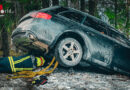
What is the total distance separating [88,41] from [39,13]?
58.1 inches

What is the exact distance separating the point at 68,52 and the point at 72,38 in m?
0.38

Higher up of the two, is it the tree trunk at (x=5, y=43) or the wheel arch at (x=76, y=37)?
the wheel arch at (x=76, y=37)

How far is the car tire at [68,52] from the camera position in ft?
15.6

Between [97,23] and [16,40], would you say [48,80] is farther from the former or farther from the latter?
[97,23]

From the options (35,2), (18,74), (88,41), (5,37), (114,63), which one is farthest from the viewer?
(5,37)

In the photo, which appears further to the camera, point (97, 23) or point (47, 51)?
point (97, 23)

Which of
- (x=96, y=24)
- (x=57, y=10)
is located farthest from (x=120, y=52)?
(x=57, y=10)

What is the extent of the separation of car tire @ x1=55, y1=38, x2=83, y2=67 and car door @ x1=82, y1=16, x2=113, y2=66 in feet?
1.32

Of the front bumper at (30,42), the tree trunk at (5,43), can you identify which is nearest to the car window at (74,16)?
the front bumper at (30,42)

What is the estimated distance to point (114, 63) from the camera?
17.7 feet

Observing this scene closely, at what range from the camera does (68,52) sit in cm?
483

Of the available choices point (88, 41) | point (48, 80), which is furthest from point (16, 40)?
point (88, 41)

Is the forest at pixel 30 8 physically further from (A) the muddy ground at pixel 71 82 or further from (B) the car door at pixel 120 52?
(A) the muddy ground at pixel 71 82

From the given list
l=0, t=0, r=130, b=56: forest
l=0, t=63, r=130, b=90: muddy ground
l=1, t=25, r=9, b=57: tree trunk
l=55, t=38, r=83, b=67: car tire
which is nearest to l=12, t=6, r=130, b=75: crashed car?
l=55, t=38, r=83, b=67: car tire
